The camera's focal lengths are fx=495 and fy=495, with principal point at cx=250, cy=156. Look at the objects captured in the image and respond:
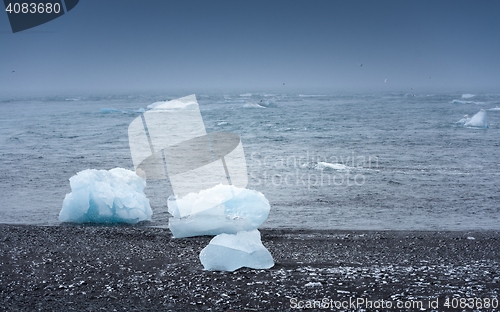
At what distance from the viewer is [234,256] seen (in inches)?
201

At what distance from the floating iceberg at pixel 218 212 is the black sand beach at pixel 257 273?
0.67 ft

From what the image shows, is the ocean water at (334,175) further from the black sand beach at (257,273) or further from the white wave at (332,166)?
the black sand beach at (257,273)

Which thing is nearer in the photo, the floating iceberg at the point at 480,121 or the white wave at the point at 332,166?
the white wave at the point at 332,166

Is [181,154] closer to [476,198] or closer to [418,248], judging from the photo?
[476,198]

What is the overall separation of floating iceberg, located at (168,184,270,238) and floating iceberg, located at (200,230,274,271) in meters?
1.27

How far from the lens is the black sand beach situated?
14.2 ft

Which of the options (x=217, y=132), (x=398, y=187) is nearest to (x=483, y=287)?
(x=398, y=187)

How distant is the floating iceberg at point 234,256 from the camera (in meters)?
5.08

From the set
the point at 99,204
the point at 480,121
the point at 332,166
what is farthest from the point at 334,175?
the point at 480,121

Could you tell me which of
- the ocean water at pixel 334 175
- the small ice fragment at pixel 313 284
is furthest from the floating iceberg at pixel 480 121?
the small ice fragment at pixel 313 284

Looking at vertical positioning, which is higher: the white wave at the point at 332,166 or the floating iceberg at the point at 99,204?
the floating iceberg at the point at 99,204

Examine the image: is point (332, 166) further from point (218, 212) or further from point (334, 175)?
point (218, 212)

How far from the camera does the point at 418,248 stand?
6051 mm

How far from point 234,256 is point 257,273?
30 centimetres
